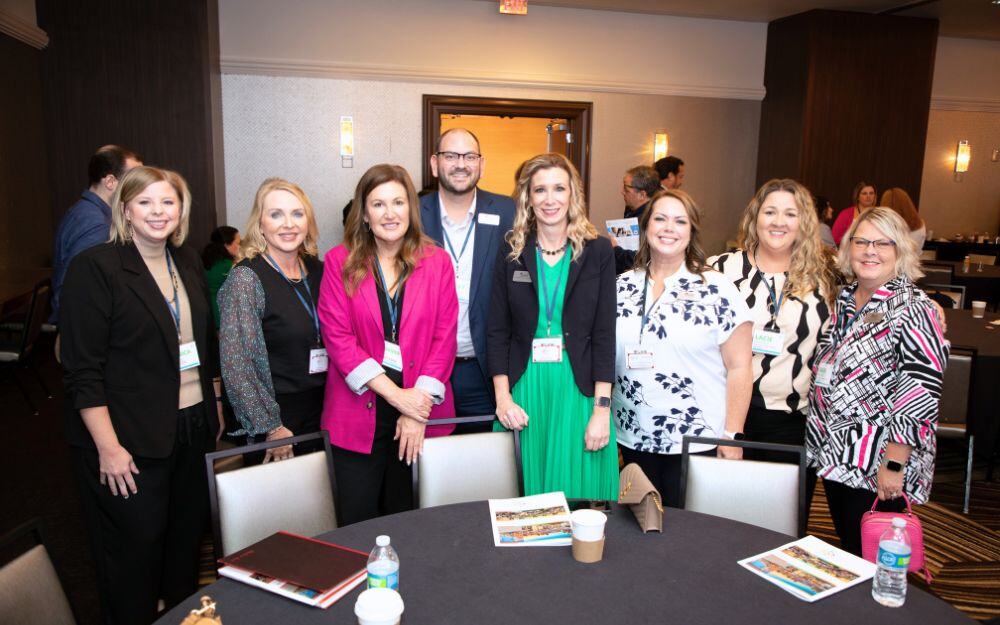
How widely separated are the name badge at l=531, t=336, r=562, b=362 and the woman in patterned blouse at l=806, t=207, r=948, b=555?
908 millimetres

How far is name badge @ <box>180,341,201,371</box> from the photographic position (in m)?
2.20

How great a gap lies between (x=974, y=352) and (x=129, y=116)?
6446 millimetres

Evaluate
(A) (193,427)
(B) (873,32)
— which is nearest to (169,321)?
(A) (193,427)

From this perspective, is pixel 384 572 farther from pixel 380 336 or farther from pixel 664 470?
pixel 664 470

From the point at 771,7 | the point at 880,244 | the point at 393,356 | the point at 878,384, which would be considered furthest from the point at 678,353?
the point at 771,7

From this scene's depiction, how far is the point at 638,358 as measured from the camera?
240 centimetres

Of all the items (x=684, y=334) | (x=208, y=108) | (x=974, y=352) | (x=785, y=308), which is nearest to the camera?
(x=684, y=334)

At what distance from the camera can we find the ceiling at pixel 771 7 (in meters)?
7.16

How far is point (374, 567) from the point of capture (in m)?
1.38

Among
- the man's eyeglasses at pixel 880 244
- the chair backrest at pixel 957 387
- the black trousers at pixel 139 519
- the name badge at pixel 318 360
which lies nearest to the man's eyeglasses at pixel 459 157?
the name badge at pixel 318 360

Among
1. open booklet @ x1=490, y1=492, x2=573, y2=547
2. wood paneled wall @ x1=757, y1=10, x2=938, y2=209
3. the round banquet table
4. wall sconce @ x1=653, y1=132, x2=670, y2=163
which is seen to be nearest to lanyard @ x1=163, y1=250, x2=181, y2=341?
the round banquet table

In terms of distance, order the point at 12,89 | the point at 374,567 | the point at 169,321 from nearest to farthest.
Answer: the point at 374,567, the point at 169,321, the point at 12,89

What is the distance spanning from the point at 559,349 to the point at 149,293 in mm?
1361

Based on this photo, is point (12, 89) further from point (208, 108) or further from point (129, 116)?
point (208, 108)
